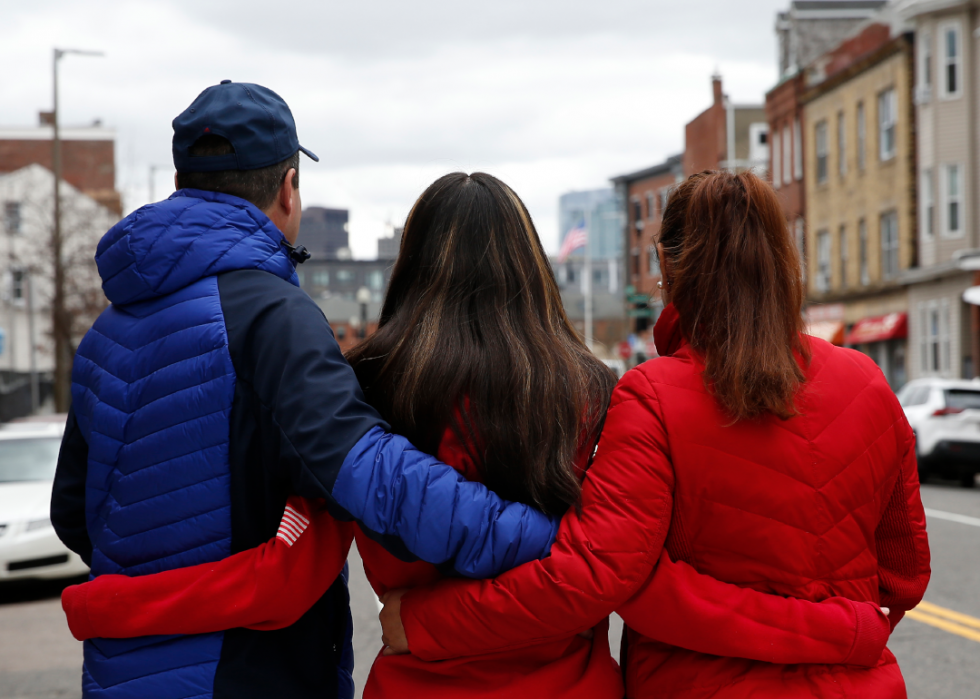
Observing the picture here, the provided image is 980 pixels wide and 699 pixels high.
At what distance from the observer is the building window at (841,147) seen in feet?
119

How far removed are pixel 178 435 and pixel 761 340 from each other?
1.23m

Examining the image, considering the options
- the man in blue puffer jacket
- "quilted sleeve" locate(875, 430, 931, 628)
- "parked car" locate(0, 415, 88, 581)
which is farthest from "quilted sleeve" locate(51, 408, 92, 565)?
"parked car" locate(0, 415, 88, 581)

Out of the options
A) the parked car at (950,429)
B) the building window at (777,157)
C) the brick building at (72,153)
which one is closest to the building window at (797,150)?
the building window at (777,157)

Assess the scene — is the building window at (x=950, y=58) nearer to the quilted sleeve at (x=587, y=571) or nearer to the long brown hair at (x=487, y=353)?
the long brown hair at (x=487, y=353)

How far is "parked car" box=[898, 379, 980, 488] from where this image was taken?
17656 millimetres

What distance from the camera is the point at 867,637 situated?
217cm

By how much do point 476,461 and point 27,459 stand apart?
9.66 meters

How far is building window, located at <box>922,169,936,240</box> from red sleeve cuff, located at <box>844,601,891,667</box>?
101 ft

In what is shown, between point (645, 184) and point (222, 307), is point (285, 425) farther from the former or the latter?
point (645, 184)

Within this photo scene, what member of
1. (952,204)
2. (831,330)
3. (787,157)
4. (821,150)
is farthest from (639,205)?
(952,204)

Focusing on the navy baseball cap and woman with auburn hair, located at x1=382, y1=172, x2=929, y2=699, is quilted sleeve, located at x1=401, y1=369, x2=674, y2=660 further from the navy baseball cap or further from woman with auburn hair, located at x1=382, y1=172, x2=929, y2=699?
the navy baseball cap

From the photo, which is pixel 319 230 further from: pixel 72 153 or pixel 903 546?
pixel 72 153

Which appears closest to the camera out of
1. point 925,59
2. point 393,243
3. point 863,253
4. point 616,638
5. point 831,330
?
point 393,243

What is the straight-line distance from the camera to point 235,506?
7.09ft
